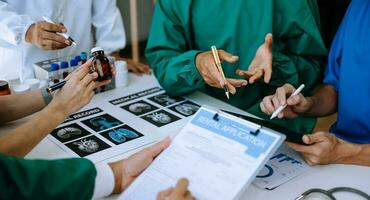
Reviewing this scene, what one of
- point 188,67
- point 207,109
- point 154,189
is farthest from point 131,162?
point 188,67

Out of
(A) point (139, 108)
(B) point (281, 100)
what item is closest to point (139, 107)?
(A) point (139, 108)

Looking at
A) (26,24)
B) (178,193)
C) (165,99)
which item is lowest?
(165,99)

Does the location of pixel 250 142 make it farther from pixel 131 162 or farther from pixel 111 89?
pixel 111 89

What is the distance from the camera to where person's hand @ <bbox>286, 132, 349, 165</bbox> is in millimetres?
976

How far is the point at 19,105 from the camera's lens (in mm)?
1210

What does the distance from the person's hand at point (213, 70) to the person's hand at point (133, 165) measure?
312mm

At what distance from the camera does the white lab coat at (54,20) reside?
1473 mm

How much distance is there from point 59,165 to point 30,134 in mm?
212

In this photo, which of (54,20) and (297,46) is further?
(54,20)

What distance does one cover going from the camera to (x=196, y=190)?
2.68ft

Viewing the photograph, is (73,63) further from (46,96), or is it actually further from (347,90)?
(347,90)

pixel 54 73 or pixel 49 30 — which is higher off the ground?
pixel 49 30

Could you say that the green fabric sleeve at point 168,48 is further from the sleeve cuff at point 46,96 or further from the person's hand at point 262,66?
the sleeve cuff at point 46,96

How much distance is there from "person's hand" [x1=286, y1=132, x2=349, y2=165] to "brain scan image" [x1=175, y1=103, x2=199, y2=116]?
38 centimetres
